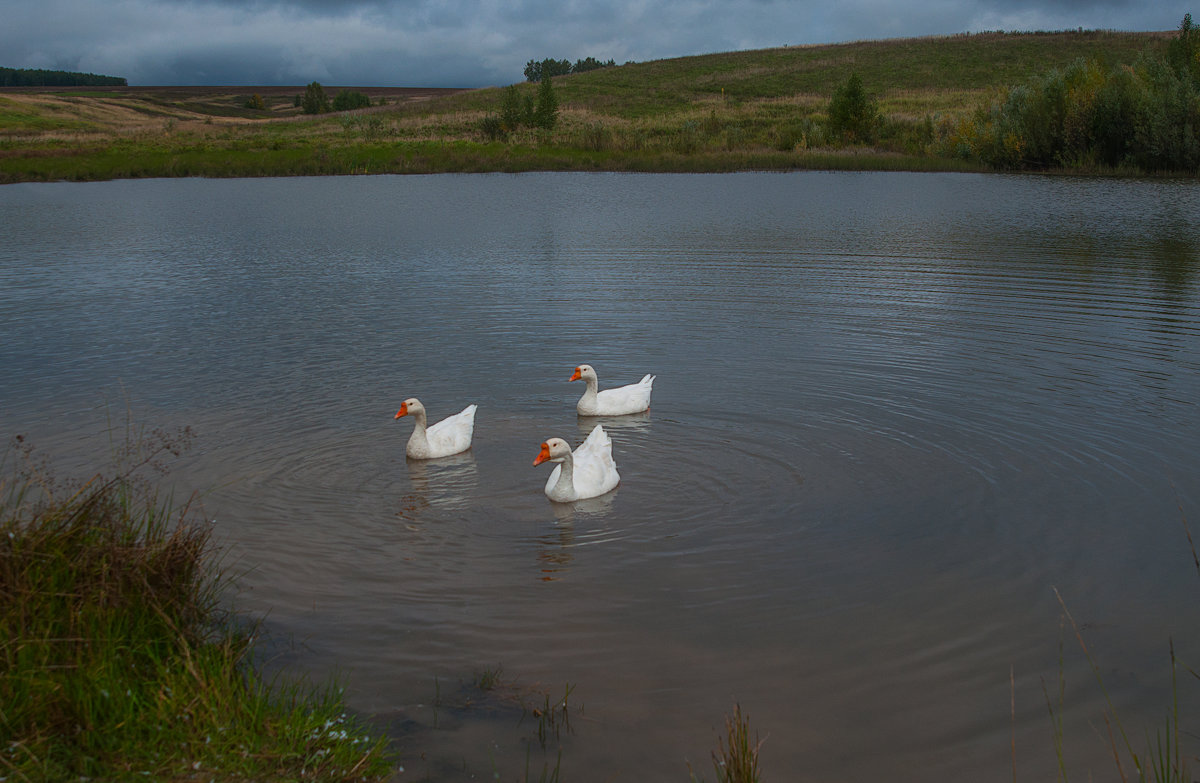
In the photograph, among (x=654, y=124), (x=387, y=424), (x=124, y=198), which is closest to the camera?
(x=387, y=424)

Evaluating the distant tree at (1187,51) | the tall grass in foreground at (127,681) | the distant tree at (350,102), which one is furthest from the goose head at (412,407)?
the distant tree at (350,102)

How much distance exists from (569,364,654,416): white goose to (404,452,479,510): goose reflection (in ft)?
6.43

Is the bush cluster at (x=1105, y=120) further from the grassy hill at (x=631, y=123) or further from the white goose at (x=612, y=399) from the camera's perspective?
the white goose at (x=612, y=399)

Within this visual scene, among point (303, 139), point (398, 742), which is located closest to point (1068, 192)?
point (398, 742)

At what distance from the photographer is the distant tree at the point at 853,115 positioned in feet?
190

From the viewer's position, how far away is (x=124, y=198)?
38625 mm

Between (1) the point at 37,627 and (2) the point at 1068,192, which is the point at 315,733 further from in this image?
(2) the point at 1068,192

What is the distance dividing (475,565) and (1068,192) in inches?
1369

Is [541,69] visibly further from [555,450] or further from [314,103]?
[555,450]

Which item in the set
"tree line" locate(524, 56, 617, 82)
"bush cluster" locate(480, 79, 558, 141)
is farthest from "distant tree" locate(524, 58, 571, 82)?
"bush cluster" locate(480, 79, 558, 141)

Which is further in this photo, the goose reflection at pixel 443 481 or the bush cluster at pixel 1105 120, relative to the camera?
the bush cluster at pixel 1105 120

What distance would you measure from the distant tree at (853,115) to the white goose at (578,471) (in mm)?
53268

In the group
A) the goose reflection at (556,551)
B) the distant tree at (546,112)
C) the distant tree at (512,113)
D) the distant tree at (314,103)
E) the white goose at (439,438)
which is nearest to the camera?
the goose reflection at (556,551)

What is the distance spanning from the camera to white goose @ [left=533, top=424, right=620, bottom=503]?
908 cm
